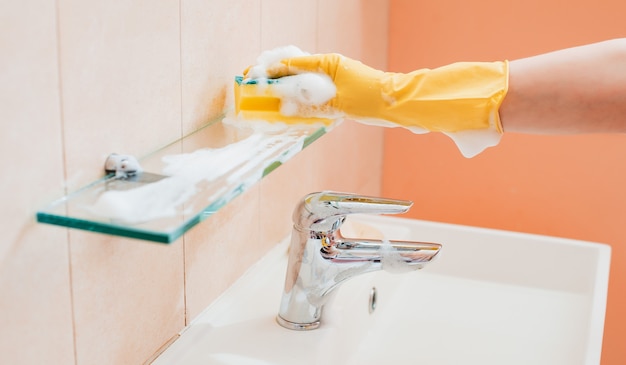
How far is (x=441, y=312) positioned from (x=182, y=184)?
0.73m

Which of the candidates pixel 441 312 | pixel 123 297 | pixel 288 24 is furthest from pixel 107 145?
pixel 441 312

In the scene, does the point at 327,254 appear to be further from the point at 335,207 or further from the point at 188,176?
the point at 188,176

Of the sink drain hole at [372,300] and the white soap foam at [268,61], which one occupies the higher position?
the white soap foam at [268,61]

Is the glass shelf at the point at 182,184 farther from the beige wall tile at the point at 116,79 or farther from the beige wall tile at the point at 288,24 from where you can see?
the beige wall tile at the point at 288,24

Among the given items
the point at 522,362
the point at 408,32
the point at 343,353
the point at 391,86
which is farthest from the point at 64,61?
the point at 408,32

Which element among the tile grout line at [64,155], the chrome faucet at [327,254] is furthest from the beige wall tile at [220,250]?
the tile grout line at [64,155]

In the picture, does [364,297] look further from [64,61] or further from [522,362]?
[64,61]

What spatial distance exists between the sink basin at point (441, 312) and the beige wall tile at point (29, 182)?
0.81ft

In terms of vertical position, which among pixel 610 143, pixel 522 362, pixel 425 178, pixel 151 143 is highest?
pixel 151 143

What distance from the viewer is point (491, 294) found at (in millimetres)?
1429

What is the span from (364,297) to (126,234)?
62 centimetres

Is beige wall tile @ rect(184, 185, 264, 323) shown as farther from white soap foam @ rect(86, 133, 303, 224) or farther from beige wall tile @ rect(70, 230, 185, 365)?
white soap foam @ rect(86, 133, 303, 224)

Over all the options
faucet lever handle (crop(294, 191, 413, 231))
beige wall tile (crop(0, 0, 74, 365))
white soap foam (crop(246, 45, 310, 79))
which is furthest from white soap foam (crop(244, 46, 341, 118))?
beige wall tile (crop(0, 0, 74, 365))

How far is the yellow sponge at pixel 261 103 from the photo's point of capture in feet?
3.14
